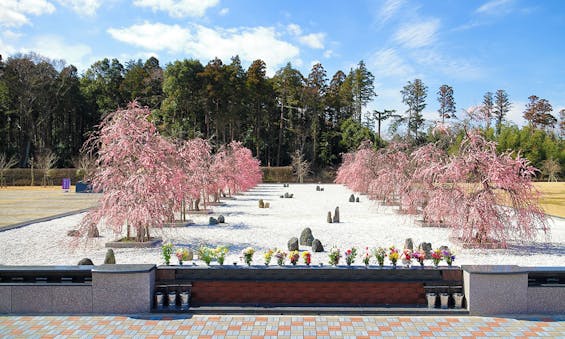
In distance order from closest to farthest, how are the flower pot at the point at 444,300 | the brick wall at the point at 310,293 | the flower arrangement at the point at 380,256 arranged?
the flower pot at the point at 444,300
the brick wall at the point at 310,293
the flower arrangement at the point at 380,256

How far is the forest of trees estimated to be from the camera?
44.1 meters

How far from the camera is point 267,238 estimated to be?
39.6ft

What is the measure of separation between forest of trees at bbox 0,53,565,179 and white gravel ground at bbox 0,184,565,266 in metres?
23.8

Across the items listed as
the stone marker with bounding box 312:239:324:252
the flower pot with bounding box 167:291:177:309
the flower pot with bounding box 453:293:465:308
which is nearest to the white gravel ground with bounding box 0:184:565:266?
the stone marker with bounding box 312:239:324:252

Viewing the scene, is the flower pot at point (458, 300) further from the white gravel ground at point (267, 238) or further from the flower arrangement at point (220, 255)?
the flower arrangement at point (220, 255)

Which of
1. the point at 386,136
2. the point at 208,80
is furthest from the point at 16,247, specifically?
the point at 386,136

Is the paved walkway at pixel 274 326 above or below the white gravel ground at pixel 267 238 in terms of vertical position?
below

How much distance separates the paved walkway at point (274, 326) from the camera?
5.20 meters

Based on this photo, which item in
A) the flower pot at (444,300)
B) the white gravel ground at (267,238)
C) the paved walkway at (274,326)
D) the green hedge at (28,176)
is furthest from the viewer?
the green hedge at (28,176)

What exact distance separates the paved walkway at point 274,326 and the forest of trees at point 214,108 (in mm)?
33168

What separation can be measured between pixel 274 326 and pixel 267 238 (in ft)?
21.7

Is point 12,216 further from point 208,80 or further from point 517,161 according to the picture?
point 208,80

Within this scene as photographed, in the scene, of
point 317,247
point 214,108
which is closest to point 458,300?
point 317,247

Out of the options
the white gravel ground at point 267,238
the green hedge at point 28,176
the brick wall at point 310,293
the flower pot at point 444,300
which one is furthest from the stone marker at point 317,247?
the green hedge at point 28,176
